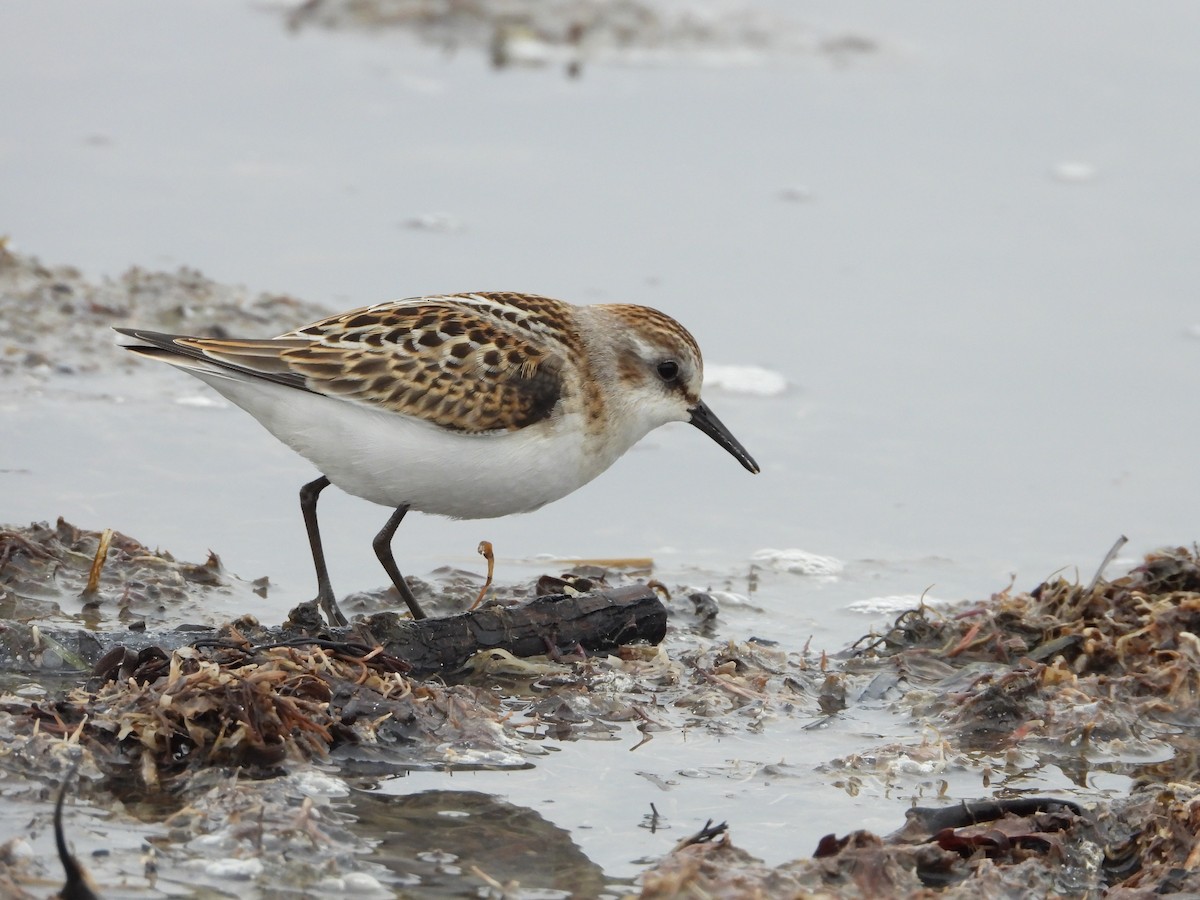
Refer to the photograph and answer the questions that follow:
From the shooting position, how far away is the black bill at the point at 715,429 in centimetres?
670

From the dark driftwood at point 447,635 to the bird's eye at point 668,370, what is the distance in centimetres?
85

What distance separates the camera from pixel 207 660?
198 inches

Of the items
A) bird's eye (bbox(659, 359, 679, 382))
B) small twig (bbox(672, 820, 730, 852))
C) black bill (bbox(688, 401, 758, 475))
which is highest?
bird's eye (bbox(659, 359, 679, 382))

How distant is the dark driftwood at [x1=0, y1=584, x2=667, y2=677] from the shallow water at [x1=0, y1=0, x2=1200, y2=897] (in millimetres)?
681

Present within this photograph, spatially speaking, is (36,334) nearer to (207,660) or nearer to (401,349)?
(401,349)

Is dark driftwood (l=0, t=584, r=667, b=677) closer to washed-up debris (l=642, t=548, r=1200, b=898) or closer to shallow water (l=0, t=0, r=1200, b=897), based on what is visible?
shallow water (l=0, t=0, r=1200, b=897)

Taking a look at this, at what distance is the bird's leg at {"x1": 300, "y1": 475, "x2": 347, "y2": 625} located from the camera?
5992 millimetres

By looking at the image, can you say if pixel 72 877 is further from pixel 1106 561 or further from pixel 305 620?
pixel 1106 561

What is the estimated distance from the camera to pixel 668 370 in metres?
6.45

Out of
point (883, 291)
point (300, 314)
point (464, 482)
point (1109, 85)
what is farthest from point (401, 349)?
point (1109, 85)

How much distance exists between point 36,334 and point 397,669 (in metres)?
4.17

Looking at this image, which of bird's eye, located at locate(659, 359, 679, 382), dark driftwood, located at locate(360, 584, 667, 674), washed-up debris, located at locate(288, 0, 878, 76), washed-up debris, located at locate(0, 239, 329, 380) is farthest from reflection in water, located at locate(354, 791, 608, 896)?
washed-up debris, located at locate(288, 0, 878, 76)

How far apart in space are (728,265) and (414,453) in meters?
4.69

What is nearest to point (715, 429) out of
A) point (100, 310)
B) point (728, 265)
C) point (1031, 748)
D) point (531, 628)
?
point (531, 628)
